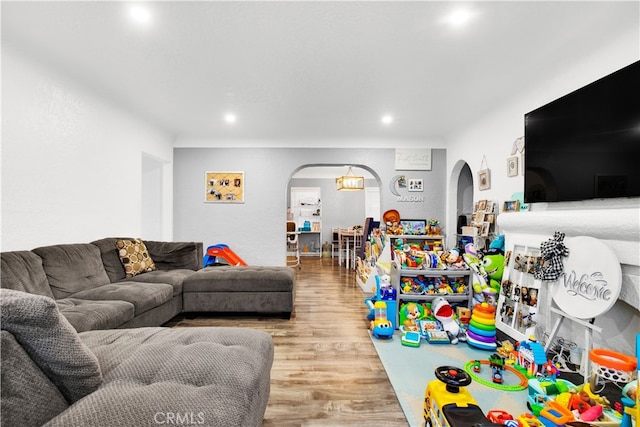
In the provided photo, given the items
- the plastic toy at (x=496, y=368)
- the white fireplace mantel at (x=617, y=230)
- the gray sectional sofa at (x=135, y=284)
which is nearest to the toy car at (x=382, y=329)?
the plastic toy at (x=496, y=368)

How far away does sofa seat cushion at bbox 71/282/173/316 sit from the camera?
2354 millimetres

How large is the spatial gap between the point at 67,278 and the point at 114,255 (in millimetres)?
656

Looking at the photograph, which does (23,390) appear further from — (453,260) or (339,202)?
(339,202)

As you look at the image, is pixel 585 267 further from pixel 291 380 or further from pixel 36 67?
pixel 36 67

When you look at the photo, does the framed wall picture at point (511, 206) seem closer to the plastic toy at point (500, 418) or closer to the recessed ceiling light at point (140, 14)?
the plastic toy at point (500, 418)

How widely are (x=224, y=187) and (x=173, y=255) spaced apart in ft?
5.74

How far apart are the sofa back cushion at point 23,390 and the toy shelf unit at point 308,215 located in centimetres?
810

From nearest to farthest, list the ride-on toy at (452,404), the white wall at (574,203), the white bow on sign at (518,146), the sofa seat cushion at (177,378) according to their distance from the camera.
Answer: the sofa seat cushion at (177,378) < the ride-on toy at (452,404) < the white wall at (574,203) < the white bow on sign at (518,146)

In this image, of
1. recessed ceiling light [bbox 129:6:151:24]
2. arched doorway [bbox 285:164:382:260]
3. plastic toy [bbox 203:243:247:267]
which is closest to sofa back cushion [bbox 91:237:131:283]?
plastic toy [bbox 203:243:247:267]

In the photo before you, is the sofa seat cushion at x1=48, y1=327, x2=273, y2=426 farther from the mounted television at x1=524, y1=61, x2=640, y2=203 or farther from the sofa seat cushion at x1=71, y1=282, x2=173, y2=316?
the mounted television at x1=524, y1=61, x2=640, y2=203

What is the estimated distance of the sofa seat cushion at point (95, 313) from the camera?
1.85 m

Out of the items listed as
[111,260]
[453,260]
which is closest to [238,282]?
[111,260]

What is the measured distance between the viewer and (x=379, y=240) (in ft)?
14.5

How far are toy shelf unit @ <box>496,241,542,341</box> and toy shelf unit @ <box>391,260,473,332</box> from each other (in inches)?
12.7
